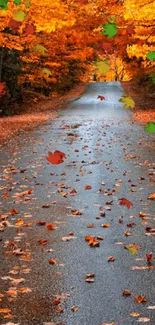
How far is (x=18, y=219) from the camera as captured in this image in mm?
7148

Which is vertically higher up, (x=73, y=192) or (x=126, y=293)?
(x=126, y=293)

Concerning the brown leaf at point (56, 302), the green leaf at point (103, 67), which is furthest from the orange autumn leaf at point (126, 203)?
the green leaf at point (103, 67)

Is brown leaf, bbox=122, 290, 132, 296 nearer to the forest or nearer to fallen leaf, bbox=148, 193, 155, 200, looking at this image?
the forest

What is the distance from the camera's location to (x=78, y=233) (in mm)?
6477

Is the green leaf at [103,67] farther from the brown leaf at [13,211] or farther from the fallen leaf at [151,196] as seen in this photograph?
the fallen leaf at [151,196]

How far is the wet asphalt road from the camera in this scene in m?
4.34

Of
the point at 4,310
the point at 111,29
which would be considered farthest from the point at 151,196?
the point at 111,29

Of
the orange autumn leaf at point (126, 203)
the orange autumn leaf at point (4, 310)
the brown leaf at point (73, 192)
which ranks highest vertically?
the orange autumn leaf at point (4, 310)

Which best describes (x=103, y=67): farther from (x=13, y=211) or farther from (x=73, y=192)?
(x=73, y=192)

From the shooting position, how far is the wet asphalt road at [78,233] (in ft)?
14.3

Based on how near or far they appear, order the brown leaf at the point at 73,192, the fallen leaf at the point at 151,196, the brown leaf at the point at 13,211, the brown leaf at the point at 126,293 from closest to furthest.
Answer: the brown leaf at the point at 126,293, the brown leaf at the point at 13,211, the fallen leaf at the point at 151,196, the brown leaf at the point at 73,192

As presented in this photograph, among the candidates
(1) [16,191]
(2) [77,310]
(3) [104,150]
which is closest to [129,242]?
(2) [77,310]

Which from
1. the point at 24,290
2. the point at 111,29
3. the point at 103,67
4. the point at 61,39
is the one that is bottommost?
the point at 24,290

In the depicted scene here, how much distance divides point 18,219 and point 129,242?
1790 mm
